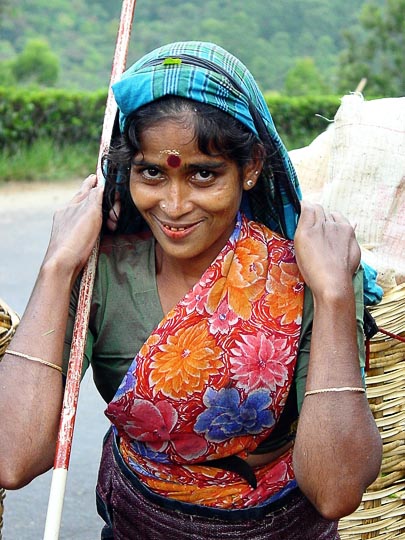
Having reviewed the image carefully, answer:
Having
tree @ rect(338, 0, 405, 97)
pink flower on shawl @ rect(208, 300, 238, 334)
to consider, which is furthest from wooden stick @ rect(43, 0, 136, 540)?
tree @ rect(338, 0, 405, 97)

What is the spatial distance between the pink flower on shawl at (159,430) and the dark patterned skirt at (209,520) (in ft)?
0.46

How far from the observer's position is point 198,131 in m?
2.05

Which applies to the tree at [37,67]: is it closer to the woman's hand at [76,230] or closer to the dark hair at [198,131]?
the woman's hand at [76,230]

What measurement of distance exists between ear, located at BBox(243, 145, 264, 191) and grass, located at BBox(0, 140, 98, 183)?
8965 mm

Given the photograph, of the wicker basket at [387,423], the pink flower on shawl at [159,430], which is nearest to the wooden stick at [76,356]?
the pink flower on shawl at [159,430]

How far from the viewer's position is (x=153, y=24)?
907 inches

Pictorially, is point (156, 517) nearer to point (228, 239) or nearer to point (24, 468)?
point (24, 468)

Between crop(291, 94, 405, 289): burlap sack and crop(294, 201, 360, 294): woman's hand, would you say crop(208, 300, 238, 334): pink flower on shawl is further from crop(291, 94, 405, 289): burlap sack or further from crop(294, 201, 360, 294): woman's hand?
crop(291, 94, 405, 289): burlap sack

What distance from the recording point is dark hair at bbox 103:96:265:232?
2049mm

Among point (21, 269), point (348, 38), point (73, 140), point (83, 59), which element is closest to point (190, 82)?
point (21, 269)

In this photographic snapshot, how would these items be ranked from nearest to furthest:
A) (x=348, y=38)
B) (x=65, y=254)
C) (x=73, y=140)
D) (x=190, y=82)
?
(x=190, y=82) < (x=65, y=254) < (x=73, y=140) < (x=348, y=38)

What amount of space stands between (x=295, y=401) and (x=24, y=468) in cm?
59

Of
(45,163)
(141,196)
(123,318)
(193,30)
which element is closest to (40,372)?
(123,318)

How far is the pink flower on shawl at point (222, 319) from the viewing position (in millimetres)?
2143
